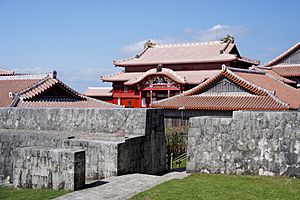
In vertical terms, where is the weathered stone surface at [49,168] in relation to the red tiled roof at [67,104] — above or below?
below

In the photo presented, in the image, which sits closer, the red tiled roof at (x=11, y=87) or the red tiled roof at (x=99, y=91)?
the red tiled roof at (x=11, y=87)

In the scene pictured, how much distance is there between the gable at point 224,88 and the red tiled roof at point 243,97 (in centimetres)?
16

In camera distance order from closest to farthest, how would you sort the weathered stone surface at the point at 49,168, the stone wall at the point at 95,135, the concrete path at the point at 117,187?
the concrete path at the point at 117,187 < the weathered stone surface at the point at 49,168 < the stone wall at the point at 95,135

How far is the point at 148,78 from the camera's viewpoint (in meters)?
35.1

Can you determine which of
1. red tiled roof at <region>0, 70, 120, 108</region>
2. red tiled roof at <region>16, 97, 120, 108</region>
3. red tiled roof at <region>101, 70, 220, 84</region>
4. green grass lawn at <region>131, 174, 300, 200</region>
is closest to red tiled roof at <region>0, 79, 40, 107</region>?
red tiled roof at <region>0, 70, 120, 108</region>

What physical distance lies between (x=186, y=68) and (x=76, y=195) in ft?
96.1

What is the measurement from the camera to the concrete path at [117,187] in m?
8.38

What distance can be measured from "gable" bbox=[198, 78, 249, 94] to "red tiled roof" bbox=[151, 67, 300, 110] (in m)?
0.16

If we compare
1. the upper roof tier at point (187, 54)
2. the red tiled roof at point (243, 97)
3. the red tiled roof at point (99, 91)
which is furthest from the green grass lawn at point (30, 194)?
the red tiled roof at point (99, 91)

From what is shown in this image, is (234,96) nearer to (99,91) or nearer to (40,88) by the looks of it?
(40,88)

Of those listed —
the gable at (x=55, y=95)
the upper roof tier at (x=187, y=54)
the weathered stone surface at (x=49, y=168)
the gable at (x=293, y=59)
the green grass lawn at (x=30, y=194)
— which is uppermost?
the upper roof tier at (x=187, y=54)

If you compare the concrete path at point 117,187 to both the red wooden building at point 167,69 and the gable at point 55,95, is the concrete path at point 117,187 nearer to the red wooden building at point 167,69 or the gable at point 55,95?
the gable at point 55,95

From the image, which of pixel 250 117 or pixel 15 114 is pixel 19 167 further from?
pixel 250 117

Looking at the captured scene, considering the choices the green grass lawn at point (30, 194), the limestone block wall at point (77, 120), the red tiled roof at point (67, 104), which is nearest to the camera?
the green grass lawn at point (30, 194)
